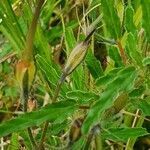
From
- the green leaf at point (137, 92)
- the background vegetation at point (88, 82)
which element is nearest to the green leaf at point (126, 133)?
the background vegetation at point (88, 82)

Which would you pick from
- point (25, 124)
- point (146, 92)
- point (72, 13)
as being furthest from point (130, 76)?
point (72, 13)

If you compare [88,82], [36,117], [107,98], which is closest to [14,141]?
[88,82]

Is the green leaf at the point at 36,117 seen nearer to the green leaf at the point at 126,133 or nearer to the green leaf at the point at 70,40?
the green leaf at the point at 126,133

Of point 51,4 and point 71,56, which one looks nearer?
point 71,56

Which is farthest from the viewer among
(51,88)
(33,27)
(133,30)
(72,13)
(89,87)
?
(72,13)

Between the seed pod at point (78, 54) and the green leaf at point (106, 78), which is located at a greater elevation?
the seed pod at point (78, 54)

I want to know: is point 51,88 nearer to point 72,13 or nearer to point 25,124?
point 25,124
